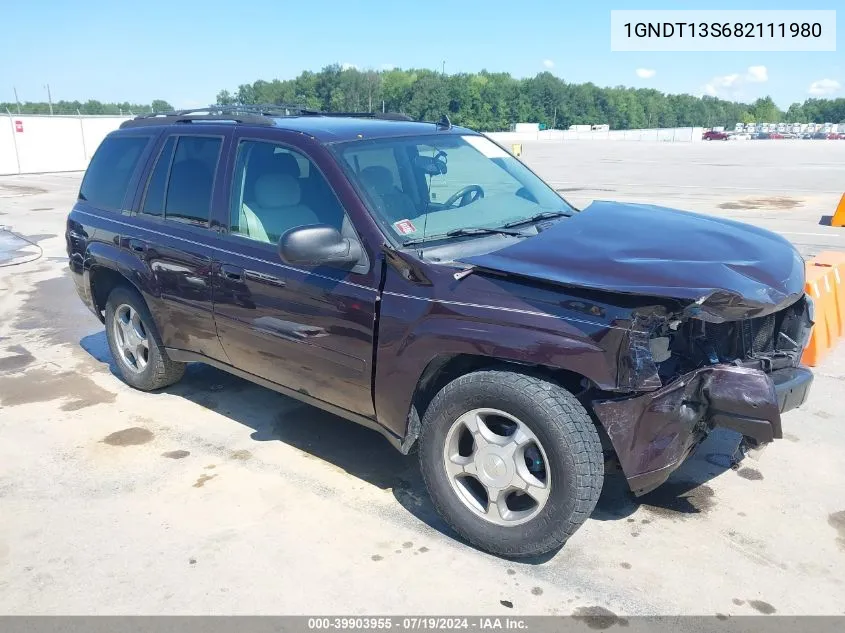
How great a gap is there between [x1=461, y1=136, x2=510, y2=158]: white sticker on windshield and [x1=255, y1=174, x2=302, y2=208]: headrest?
125 centimetres

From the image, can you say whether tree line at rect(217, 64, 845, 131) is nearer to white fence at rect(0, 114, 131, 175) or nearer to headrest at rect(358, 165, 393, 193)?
white fence at rect(0, 114, 131, 175)

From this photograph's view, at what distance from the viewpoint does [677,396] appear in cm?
284

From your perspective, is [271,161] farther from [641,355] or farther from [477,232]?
[641,355]

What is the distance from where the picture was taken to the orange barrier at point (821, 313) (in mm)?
4902

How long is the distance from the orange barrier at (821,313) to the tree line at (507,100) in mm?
35813

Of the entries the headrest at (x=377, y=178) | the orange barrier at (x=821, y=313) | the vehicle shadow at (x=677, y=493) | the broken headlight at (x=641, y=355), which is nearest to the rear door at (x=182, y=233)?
the headrest at (x=377, y=178)

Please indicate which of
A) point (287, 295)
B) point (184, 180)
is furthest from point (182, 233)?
point (287, 295)

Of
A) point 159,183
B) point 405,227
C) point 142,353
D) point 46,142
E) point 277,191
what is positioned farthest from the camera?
point 46,142

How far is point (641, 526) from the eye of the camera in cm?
346

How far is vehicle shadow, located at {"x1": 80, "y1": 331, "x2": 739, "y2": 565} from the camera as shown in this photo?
365cm

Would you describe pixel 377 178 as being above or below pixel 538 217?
above

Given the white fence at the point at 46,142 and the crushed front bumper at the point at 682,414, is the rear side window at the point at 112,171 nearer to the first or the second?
the crushed front bumper at the point at 682,414

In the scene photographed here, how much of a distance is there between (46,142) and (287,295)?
32801mm

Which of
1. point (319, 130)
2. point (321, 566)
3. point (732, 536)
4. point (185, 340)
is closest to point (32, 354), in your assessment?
point (185, 340)
